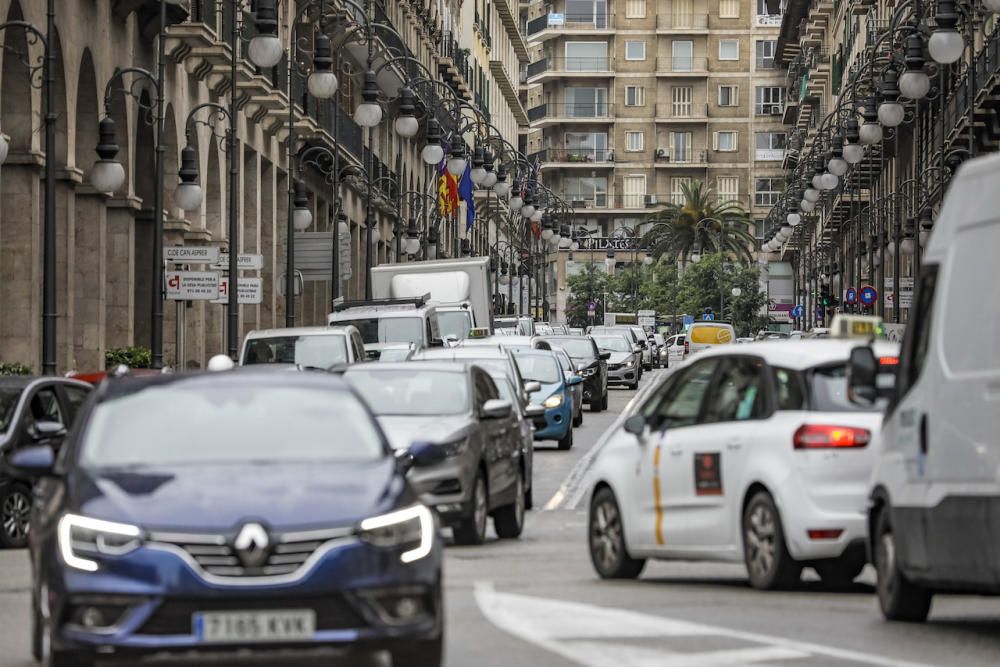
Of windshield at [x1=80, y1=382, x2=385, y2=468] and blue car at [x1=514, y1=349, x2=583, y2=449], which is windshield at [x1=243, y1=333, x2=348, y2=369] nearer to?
blue car at [x1=514, y1=349, x2=583, y2=449]

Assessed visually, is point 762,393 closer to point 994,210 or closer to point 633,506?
point 633,506

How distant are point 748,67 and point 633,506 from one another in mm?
151227

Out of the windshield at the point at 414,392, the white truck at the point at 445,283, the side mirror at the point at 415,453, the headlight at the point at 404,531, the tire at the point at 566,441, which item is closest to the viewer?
the headlight at the point at 404,531

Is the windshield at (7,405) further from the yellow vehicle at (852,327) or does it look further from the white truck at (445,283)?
the white truck at (445,283)

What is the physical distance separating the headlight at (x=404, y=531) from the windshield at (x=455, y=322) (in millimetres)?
35183

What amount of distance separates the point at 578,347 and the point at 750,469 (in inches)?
1432

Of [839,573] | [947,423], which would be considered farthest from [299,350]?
[947,423]

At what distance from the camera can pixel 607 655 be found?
11031 mm

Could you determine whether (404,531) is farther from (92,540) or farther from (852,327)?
(852,327)

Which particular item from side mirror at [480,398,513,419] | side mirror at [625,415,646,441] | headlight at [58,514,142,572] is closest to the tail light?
Answer: side mirror at [625,415,646,441]

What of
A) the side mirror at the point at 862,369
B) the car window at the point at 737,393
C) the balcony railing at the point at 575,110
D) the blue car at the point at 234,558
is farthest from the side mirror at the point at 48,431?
the balcony railing at the point at 575,110

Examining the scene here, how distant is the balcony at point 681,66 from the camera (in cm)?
16300

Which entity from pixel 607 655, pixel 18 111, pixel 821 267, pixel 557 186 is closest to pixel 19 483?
pixel 607 655

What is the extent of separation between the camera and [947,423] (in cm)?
1161
